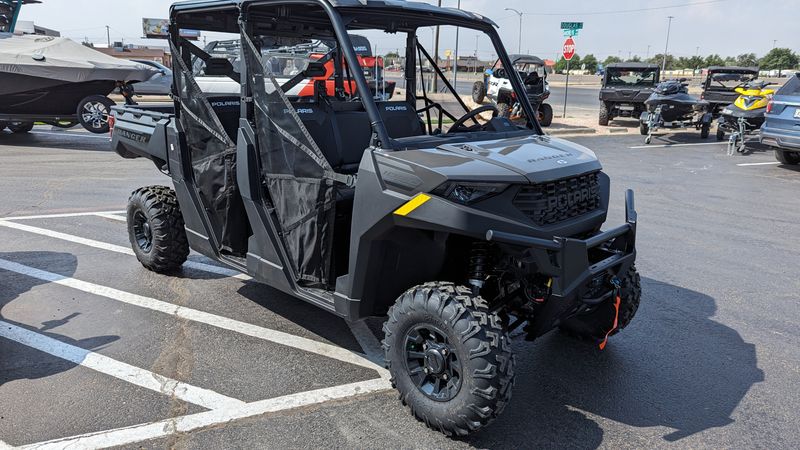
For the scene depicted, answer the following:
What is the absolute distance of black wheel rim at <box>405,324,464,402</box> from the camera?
10.6 ft

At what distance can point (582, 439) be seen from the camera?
10.8 ft

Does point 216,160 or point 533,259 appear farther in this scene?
point 216,160

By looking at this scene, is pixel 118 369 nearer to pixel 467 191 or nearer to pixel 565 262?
pixel 467 191

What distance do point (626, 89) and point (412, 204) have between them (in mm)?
17925

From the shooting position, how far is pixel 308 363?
159 inches

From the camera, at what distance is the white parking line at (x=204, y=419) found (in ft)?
10.3

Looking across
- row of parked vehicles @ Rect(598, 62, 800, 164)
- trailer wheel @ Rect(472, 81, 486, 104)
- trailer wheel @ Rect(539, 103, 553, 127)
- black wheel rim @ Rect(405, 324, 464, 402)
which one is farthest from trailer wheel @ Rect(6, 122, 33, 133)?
row of parked vehicles @ Rect(598, 62, 800, 164)

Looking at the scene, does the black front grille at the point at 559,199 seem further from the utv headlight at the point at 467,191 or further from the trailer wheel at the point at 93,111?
the trailer wheel at the point at 93,111

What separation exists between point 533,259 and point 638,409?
1.21m

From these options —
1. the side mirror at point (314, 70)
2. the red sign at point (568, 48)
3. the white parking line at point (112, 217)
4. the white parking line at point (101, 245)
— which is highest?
the red sign at point (568, 48)

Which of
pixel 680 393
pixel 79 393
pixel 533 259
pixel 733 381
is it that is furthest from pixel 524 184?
pixel 79 393

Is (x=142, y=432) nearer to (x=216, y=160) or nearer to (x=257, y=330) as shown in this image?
(x=257, y=330)

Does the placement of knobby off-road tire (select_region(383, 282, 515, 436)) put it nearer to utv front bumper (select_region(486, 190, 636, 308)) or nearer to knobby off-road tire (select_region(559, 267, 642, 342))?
utv front bumper (select_region(486, 190, 636, 308))

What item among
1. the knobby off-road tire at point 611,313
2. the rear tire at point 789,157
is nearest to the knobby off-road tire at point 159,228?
the knobby off-road tire at point 611,313
